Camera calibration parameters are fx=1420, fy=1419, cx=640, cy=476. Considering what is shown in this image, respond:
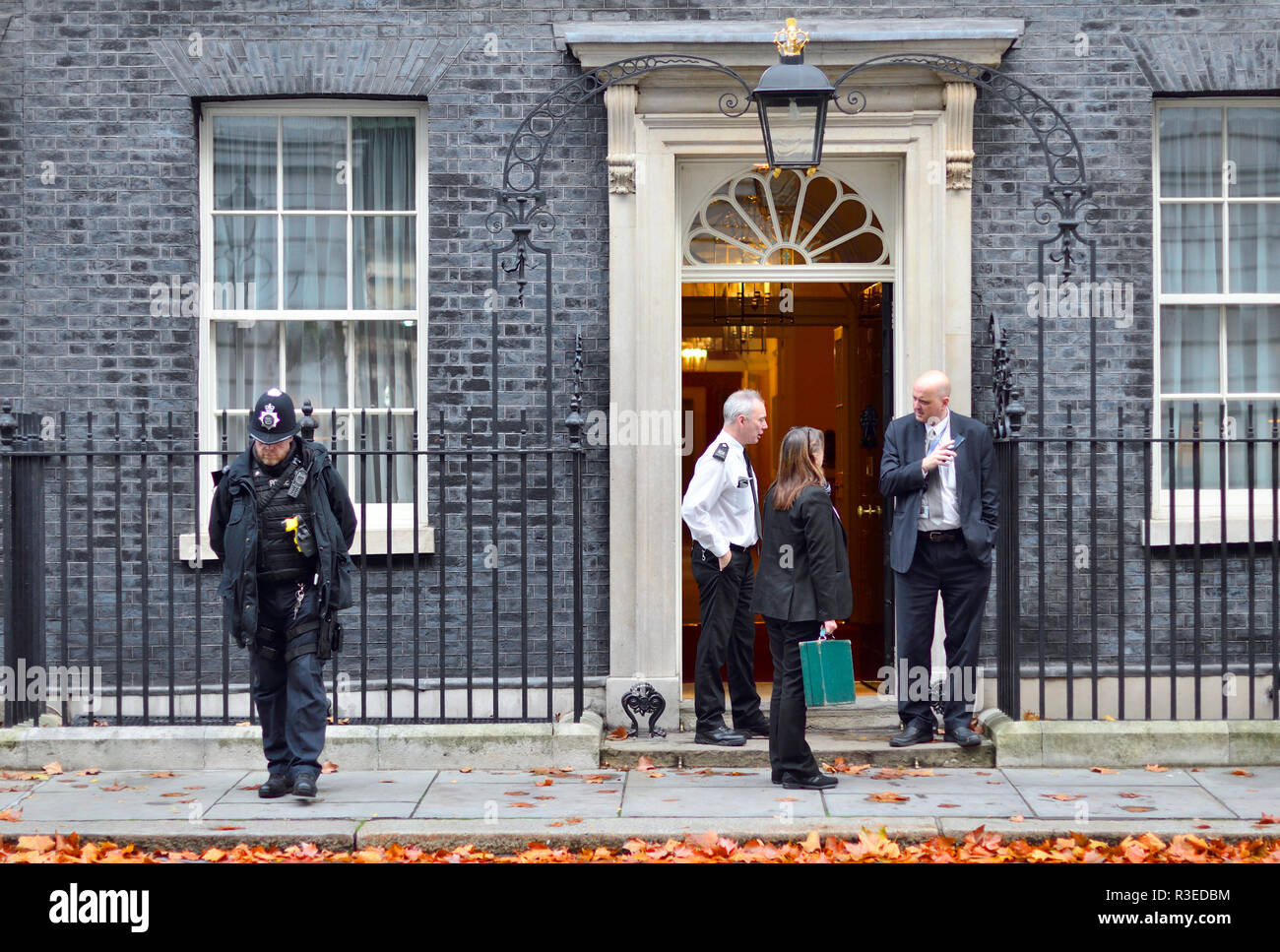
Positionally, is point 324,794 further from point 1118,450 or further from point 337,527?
point 1118,450

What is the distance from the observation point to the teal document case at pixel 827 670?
668 cm

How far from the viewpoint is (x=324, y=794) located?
6.84 m

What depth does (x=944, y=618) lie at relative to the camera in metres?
7.66

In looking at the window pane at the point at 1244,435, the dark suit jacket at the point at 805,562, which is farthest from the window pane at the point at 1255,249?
the dark suit jacket at the point at 805,562

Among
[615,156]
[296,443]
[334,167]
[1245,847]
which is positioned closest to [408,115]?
[334,167]

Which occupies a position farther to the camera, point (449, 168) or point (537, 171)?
point (449, 168)

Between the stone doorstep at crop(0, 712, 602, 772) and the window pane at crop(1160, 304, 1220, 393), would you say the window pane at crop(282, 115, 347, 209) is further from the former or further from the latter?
the window pane at crop(1160, 304, 1220, 393)

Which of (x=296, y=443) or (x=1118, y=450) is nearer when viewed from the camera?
(x=296, y=443)

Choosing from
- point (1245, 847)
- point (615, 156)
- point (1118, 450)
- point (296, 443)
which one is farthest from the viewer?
point (615, 156)

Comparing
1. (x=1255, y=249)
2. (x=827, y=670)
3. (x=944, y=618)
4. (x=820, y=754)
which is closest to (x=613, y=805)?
(x=827, y=670)

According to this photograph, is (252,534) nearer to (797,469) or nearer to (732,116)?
(797,469)

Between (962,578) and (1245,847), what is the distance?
6.55 ft

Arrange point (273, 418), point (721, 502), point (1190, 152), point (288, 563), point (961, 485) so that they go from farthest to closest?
1. point (1190, 152)
2. point (721, 502)
3. point (961, 485)
4. point (288, 563)
5. point (273, 418)

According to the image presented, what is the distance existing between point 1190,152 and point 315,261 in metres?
5.51
